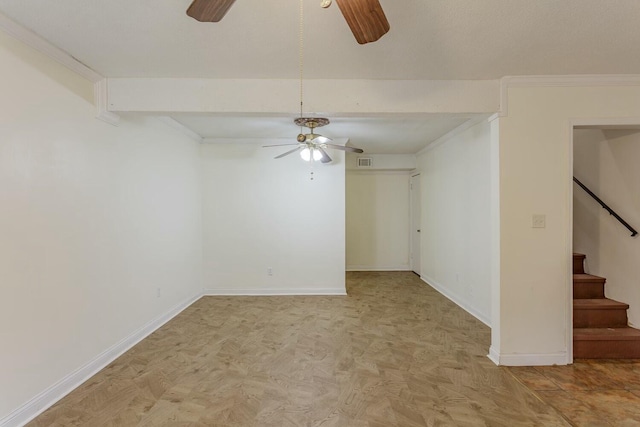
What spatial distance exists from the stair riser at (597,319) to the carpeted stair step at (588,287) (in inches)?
10.2

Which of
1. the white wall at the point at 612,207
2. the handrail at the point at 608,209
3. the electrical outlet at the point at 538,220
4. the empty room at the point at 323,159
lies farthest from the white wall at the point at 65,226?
the white wall at the point at 612,207

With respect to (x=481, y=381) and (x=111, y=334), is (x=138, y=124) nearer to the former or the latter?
(x=111, y=334)

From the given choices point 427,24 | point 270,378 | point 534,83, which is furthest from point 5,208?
point 534,83

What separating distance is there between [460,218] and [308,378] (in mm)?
3053

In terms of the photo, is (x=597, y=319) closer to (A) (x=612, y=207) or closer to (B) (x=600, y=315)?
(B) (x=600, y=315)

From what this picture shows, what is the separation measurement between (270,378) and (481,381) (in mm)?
1685

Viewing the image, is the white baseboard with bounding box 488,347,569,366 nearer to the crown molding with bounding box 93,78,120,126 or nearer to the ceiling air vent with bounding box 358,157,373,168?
the crown molding with bounding box 93,78,120,126

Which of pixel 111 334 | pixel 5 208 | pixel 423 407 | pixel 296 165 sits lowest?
pixel 423 407

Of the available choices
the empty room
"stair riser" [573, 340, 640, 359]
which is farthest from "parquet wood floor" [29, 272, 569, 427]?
"stair riser" [573, 340, 640, 359]

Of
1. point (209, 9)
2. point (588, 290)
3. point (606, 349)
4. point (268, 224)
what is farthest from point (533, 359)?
point (268, 224)

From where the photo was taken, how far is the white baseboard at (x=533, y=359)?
2740 millimetres

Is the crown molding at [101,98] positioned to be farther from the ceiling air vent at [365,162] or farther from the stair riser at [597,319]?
the stair riser at [597,319]

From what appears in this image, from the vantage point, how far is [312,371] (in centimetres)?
267

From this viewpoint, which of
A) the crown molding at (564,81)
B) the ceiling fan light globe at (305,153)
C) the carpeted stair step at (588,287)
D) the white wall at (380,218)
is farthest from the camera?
the white wall at (380,218)
